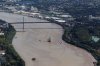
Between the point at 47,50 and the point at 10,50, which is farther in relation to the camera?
the point at 47,50

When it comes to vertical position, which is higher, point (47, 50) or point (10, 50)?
point (10, 50)

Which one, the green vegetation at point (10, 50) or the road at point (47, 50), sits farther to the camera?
the road at point (47, 50)

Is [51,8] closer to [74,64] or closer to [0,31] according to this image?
[0,31]

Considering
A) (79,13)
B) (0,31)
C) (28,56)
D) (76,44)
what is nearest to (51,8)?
(79,13)

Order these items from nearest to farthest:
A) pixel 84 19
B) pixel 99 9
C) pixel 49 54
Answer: pixel 49 54 < pixel 84 19 < pixel 99 9

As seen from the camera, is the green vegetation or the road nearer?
the green vegetation

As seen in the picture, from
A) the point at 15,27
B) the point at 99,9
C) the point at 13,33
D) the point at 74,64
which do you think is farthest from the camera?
the point at 99,9

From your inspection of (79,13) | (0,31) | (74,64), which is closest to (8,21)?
(0,31)

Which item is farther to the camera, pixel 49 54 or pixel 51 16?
pixel 51 16
